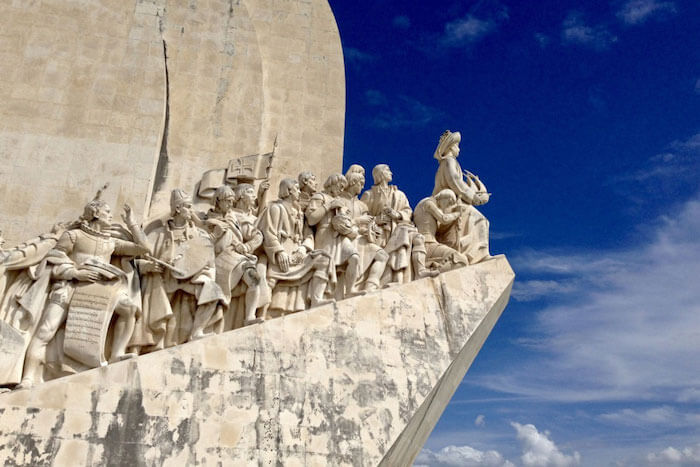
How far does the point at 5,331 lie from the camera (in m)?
6.40

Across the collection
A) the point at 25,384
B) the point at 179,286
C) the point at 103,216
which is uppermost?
the point at 103,216

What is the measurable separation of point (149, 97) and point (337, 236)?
2.91 metres

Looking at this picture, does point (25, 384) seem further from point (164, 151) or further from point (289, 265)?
point (164, 151)

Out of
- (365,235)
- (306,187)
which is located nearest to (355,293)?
(365,235)

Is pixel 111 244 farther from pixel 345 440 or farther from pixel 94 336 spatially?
pixel 345 440

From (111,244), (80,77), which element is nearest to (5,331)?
(111,244)

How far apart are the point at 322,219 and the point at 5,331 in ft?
10.9

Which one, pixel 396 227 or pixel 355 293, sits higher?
pixel 396 227

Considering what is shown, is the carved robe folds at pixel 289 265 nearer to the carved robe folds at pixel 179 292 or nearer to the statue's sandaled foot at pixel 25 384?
the carved robe folds at pixel 179 292

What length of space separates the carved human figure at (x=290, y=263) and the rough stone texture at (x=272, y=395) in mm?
513

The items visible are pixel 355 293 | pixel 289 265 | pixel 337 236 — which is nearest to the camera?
pixel 355 293

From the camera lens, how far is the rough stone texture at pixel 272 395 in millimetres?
5914

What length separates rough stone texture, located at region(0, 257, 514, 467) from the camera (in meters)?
5.91

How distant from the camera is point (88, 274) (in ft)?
22.4
